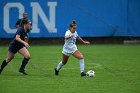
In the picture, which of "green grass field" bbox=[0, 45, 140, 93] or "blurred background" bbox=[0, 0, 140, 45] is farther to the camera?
"blurred background" bbox=[0, 0, 140, 45]

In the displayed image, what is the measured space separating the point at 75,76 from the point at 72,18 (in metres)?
15.0

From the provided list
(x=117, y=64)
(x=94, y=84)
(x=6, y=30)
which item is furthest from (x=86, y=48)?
(x=94, y=84)

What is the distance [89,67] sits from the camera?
67.1 ft

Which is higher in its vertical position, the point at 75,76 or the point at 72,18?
the point at 72,18

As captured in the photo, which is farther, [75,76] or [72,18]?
[72,18]

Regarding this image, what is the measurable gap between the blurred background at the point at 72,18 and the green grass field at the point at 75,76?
5.35 m

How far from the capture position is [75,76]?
17.5 metres

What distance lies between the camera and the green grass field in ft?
47.7

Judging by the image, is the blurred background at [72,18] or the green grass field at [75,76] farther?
the blurred background at [72,18]

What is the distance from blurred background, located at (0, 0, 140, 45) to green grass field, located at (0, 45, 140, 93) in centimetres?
535

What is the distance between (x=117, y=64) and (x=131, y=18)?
11.6 m

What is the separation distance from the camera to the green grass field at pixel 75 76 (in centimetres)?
1453

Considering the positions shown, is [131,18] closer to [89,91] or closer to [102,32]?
[102,32]

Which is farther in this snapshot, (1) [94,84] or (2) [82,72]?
(2) [82,72]
